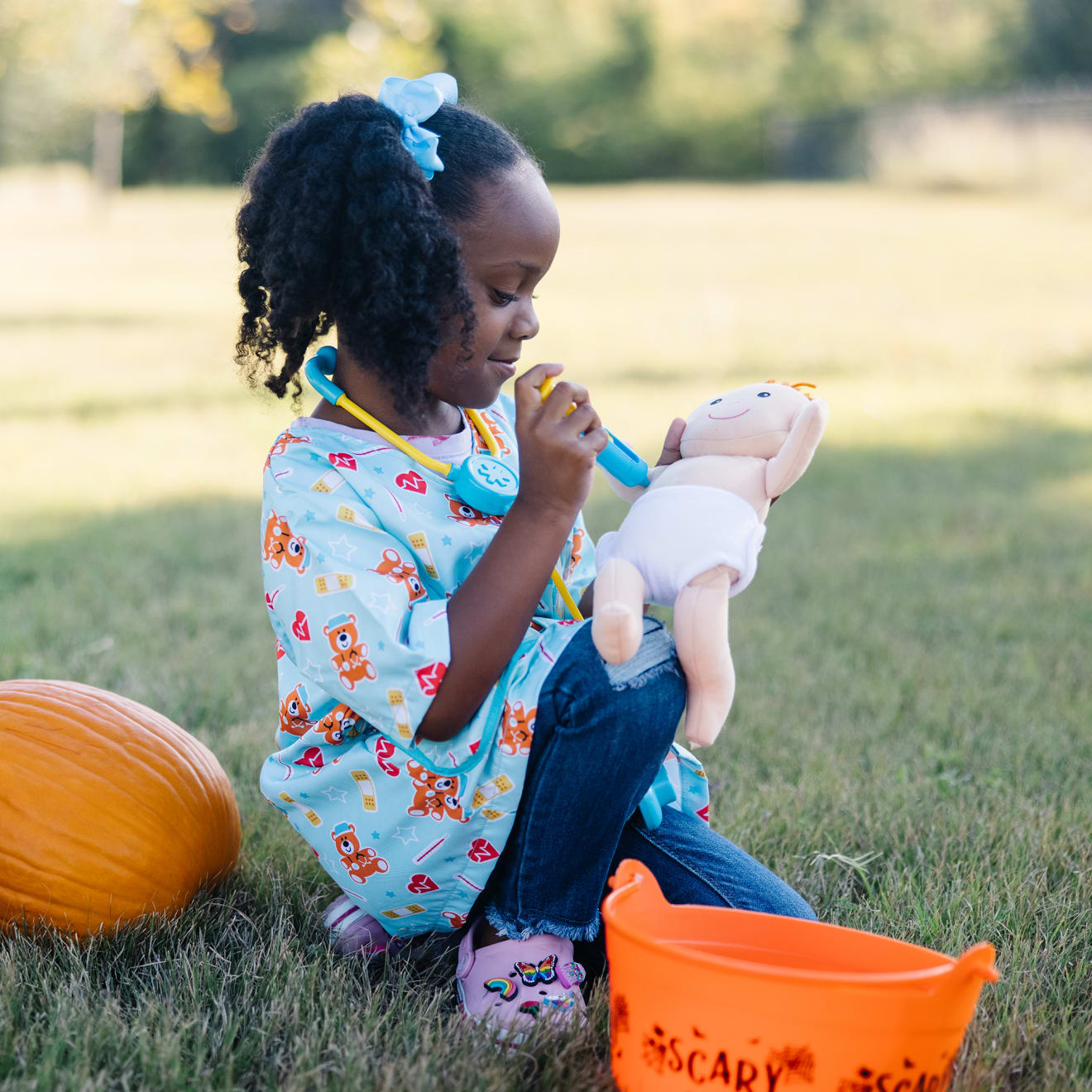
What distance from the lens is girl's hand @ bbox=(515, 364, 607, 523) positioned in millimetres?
1548

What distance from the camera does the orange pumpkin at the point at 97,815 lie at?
177 cm

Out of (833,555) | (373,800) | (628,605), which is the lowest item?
(833,555)

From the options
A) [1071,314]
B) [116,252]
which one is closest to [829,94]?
[116,252]

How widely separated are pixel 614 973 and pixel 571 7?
3505cm

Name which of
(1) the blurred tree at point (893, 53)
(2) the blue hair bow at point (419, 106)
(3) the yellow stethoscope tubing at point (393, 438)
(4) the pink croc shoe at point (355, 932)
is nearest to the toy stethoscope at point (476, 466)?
(3) the yellow stethoscope tubing at point (393, 438)

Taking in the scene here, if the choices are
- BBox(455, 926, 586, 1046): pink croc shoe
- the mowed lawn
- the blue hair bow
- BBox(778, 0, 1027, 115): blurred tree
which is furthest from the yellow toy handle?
BBox(778, 0, 1027, 115): blurred tree

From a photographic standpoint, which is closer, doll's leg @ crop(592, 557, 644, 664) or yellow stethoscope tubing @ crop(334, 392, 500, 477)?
doll's leg @ crop(592, 557, 644, 664)

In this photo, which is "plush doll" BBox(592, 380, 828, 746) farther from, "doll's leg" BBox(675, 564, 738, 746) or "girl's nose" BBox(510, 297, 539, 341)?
"girl's nose" BBox(510, 297, 539, 341)

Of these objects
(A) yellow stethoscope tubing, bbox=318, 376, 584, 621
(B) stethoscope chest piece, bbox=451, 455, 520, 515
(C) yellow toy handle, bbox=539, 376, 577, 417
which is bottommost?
(B) stethoscope chest piece, bbox=451, 455, 520, 515

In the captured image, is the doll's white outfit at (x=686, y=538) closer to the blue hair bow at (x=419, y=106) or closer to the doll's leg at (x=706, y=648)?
the doll's leg at (x=706, y=648)

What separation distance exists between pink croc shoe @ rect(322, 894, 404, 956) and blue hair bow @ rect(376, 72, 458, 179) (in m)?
1.05

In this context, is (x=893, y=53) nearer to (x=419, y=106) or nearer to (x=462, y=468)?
(x=419, y=106)

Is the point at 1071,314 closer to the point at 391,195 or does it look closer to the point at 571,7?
the point at 391,195

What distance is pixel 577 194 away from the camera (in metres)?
21.3
